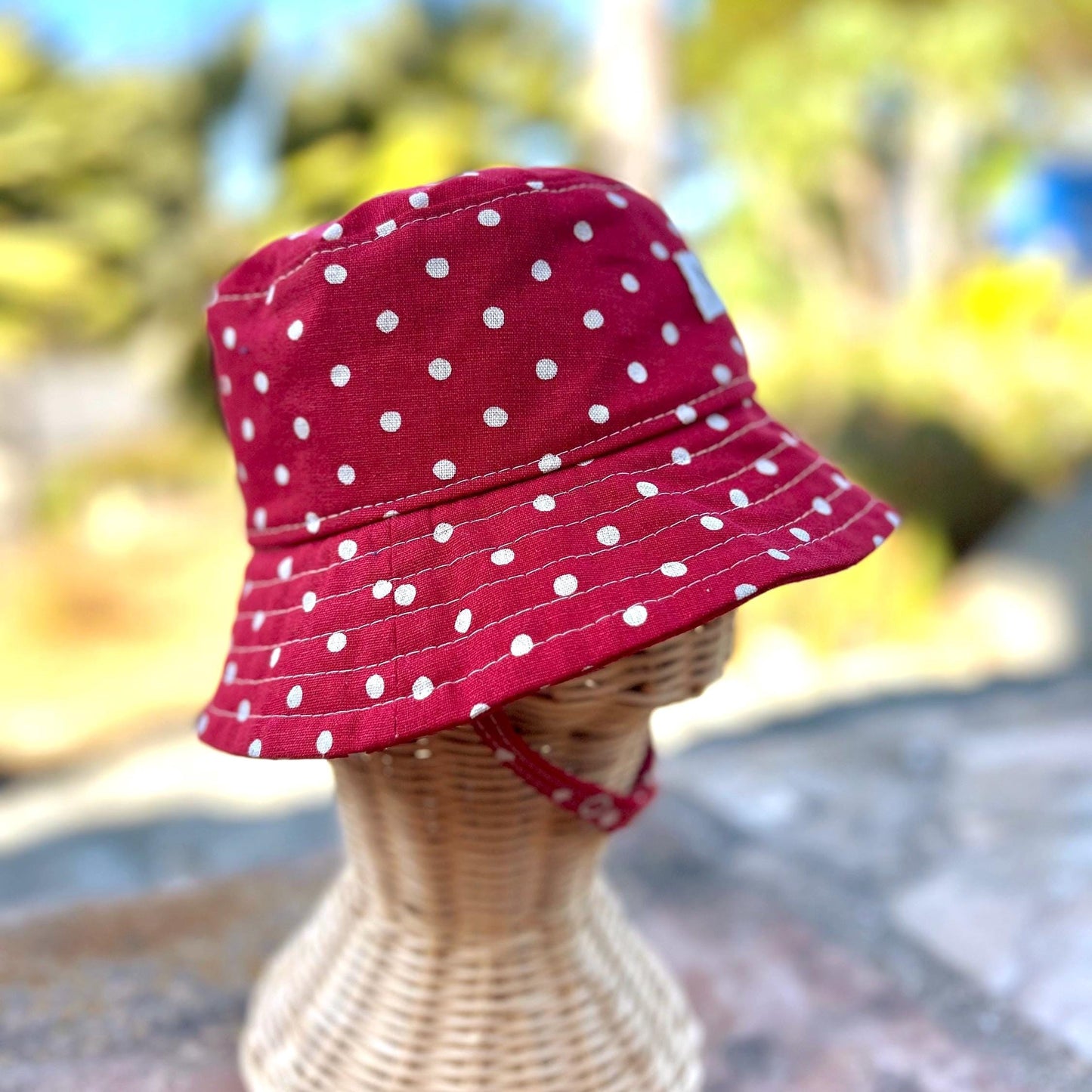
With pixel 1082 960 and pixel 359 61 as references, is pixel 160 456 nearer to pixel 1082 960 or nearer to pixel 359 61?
pixel 359 61

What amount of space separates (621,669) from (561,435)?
241 millimetres

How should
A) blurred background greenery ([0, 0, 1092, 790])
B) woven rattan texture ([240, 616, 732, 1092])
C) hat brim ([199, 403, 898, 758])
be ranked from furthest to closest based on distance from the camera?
blurred background greenery ([0, 0, 1092, 790]), woven rattan texture ([240, 616, 732, 1092]), hat brim ([199, 403, 898, 758])

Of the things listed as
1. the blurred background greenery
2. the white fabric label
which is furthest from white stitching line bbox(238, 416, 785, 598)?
the blurred background greenery

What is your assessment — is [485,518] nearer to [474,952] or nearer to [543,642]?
[543,642]

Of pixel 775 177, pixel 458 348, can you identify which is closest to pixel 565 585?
pixel 458 348

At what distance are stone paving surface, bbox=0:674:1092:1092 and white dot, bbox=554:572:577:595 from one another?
877 millimetres

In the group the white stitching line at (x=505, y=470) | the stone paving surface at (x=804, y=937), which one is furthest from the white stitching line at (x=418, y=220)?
the stone paving surface at (x=804, y=937)

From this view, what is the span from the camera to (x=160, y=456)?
7676mm

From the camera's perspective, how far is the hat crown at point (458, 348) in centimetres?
93

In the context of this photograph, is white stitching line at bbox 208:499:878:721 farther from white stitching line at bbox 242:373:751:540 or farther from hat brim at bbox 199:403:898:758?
white stitching line at bbox 242:373:751:540

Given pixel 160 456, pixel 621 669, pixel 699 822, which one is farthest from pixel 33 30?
pixel 621 669

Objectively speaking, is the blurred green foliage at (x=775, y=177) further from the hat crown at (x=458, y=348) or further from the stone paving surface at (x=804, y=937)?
the hat crown at (x=458, y=348)

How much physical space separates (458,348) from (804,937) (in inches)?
48.9

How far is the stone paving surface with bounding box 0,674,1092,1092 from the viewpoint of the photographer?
4.68 feet
